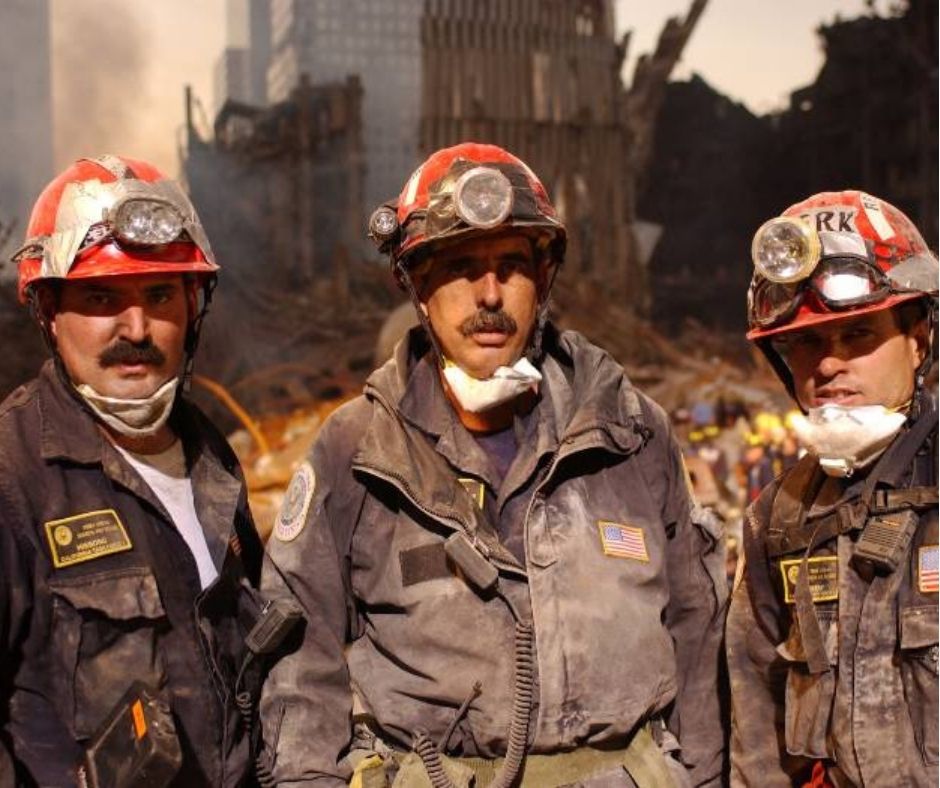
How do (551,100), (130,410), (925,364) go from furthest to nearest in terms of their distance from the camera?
(551,100), (925,364), (130,410)

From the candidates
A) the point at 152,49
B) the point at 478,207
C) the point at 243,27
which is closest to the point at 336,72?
the point at 243,27

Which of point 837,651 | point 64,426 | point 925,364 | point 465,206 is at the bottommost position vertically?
point 837,651

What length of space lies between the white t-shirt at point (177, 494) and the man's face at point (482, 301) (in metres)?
0.78

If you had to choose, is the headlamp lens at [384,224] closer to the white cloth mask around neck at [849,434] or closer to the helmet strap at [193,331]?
the helmet strap at [193,331]

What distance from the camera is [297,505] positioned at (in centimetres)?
290

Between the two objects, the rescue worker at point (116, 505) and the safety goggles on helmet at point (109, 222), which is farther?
the safety goggles on helmet at point (109, 222)

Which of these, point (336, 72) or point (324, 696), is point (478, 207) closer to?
point (324, 696)

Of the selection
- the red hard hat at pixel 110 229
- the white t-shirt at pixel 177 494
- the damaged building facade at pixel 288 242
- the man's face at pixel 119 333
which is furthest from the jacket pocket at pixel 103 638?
the damaged building facade at pixel 288 242

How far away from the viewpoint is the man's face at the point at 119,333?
2791 millimetres

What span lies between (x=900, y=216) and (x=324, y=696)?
1941 mm

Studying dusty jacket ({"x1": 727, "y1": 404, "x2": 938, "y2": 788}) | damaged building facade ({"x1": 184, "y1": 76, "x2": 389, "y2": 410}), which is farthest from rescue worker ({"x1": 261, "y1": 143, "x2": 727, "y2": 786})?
damaged building facade ({"x1": 184, "y1": 76, "x2": 389, "y2": 410})

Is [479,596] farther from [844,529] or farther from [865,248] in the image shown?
[865,248]

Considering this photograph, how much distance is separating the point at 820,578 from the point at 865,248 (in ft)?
2.73

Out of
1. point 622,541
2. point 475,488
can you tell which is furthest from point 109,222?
point 622,541
